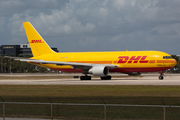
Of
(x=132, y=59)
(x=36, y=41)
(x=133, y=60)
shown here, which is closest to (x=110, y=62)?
(x=132, y=59)

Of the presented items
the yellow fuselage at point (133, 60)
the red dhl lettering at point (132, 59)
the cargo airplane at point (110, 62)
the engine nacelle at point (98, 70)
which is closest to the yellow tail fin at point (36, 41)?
the cargo airplane at point (110, 62)

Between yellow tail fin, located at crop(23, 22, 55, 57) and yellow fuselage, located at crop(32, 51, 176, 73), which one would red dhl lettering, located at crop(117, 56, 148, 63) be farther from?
yellow tail fin, located at crop(23, 22, 55, 57)

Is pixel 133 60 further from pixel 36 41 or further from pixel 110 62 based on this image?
pixel 36 41

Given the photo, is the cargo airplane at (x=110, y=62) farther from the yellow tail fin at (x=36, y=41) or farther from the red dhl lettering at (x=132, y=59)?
the yellow tail fin at (x=36, y=41)

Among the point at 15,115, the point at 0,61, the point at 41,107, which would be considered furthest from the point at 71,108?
the point at 0,61

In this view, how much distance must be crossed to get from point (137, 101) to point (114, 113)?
1.84 m

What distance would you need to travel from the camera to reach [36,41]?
2264 inches

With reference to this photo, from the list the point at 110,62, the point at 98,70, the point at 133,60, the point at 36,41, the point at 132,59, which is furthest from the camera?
the point at 36,41

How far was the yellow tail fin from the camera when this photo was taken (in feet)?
187

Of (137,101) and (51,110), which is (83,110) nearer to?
(51,110)

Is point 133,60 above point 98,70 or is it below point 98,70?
above

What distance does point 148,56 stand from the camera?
47625mm

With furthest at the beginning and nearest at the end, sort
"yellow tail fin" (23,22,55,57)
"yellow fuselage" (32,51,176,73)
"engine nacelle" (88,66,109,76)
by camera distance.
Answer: "yellow tail fin" (23,22,55,57) → "yellow fuselage" (32,51,176,73) → "engine nacelle" (88,66,109,76)

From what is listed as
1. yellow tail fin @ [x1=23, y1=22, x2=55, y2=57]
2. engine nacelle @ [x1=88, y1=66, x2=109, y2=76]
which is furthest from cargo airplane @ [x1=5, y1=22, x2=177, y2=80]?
yellow tail fin @ [x1=23, y1=22, x2=55, y2=57]
